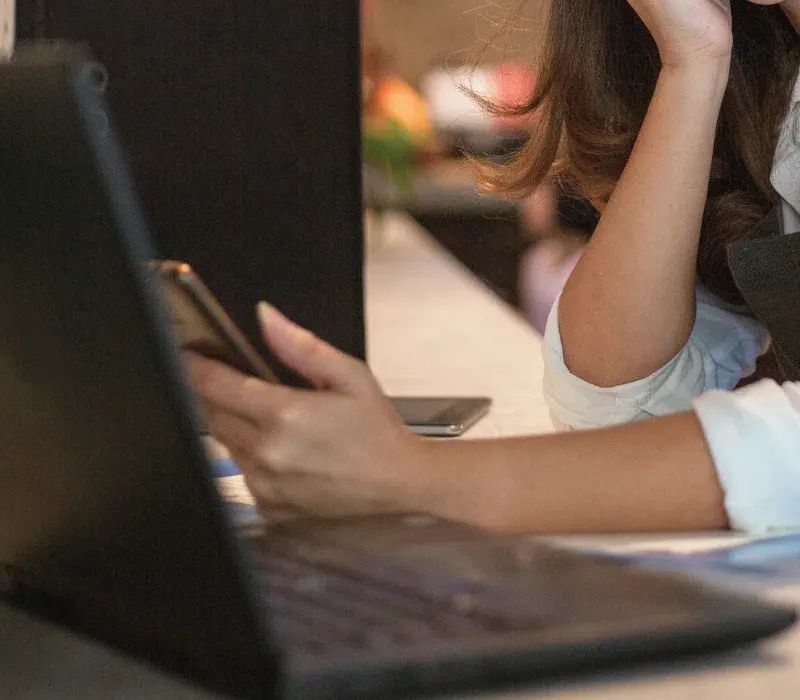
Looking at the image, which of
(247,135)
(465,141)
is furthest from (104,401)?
(465,141)

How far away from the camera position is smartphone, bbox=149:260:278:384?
48 centimetres

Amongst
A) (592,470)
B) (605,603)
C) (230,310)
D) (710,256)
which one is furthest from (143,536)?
(710,256)

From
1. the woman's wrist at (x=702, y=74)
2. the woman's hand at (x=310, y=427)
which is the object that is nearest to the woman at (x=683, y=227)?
the woman's wrist at (x=702, y=74)

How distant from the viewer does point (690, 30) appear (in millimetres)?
1006

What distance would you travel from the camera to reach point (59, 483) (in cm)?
46

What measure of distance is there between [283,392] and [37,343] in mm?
185

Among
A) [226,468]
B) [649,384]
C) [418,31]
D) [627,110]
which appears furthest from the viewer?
[418,31]

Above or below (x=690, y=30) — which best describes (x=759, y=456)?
below

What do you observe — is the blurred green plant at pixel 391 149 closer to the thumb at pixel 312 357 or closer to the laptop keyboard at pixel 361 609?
the thumb at pixel 312 357

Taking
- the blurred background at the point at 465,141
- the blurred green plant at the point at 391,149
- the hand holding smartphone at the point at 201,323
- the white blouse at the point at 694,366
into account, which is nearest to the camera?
the hand holding smartphone at the point at 201,323

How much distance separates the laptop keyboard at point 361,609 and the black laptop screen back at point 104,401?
3 cm

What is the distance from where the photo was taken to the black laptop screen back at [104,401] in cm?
35

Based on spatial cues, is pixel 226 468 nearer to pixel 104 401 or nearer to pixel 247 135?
pixel 247 135

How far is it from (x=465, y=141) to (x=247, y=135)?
113 centimetres
